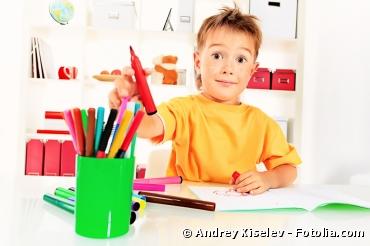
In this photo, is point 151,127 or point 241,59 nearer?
point 151,127

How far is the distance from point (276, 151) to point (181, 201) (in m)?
0.52

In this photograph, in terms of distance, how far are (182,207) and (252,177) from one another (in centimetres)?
21

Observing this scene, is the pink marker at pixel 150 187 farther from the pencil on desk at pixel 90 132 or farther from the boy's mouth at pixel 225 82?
the boy's mouth at pixel 225 82

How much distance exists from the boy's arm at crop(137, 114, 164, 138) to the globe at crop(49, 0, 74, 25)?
2196 mm

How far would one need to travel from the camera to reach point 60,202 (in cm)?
67

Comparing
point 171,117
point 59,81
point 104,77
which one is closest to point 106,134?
point 171,117

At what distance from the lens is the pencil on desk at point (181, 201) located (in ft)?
2.21

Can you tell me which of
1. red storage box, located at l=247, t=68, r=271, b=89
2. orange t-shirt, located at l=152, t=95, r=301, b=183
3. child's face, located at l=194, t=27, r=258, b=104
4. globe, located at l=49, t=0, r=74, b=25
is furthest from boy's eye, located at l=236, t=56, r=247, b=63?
globe, located at l=49, t=0, r=74, b=25

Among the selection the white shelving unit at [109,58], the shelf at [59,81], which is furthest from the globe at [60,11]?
the shelf at [59,81]

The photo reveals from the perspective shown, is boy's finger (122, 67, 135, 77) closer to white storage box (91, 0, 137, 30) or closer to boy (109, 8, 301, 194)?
boy (109, 8, 301, 194)

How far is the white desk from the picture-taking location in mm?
504

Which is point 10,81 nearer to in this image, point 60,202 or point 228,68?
point 228,68

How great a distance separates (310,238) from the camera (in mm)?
545

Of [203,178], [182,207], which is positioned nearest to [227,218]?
[182,207]
